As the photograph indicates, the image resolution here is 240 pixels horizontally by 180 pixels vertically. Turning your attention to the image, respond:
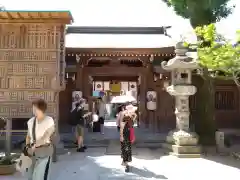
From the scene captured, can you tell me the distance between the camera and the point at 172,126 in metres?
14.5

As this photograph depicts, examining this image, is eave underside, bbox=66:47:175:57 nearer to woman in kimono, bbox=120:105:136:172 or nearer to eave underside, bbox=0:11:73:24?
eave underside, bbox=0:11:73:24

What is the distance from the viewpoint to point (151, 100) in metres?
14.4

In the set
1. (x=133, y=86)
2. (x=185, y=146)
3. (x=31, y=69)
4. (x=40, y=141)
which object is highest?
(x=31, y=69)

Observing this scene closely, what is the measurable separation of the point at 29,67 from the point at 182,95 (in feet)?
17.7

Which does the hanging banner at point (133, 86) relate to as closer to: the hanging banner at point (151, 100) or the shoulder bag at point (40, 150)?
the hanging banner at point (151, 100)

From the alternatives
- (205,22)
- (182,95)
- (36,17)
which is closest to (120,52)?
(205,22)

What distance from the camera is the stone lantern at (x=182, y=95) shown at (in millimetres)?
9422

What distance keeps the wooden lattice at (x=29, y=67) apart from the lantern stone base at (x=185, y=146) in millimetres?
4248

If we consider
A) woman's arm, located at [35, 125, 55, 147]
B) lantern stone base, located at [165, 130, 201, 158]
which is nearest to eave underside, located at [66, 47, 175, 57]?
lantern stone base, located at [165, 130, 201, 158]

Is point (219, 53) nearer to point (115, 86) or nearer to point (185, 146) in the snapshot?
point (185, 146)

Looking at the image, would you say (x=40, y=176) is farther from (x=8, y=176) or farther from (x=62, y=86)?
(x=62, y=86)

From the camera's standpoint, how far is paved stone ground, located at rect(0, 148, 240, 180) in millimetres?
6941

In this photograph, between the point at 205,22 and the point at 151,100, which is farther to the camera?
the point at 151,100

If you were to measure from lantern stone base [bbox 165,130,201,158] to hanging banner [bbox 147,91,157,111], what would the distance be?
15.1 ft
